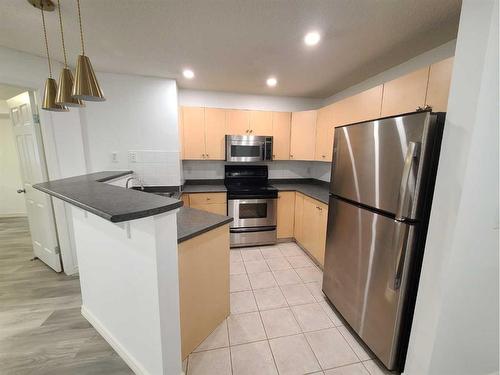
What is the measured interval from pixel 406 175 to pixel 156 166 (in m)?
2.71

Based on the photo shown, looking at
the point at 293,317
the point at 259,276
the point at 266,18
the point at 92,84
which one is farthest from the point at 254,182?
the point at 92,84

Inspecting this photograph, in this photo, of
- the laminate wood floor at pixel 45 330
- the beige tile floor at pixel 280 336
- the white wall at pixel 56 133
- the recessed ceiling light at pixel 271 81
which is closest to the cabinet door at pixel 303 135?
the recessed ceiling light at pixel 271 81

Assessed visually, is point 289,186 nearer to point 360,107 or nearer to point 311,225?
point 311,225

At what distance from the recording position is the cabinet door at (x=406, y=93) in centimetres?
147

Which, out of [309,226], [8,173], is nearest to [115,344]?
[309,226]

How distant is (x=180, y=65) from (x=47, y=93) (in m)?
1.25

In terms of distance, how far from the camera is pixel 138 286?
117 centimetres

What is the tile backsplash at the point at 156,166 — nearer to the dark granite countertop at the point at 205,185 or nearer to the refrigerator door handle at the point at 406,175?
the dark granite countertop at the point at 205,185

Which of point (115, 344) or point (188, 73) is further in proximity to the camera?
point (188, 73)

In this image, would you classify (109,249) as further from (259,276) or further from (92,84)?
(259,276)

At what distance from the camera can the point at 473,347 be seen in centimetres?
121

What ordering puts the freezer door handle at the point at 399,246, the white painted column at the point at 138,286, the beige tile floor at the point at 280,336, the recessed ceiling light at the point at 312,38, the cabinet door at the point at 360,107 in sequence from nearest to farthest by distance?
the white painted column at the point at 138,286
the freezer door handle at the point at 399,246
the beige tile floor at the point at 280,336
the recessed ceiling light at the point at 312,38
the cabinet door at the point at 360,107

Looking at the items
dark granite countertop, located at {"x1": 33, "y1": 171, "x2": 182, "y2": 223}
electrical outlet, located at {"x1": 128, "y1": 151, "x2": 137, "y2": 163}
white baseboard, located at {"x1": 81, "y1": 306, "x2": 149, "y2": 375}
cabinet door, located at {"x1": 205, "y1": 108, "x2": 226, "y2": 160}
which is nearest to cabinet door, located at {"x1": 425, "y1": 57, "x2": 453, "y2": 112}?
dark granite countertop, located at {"x1": 33, "y1": 171, "x2": 182, "y2": 223}

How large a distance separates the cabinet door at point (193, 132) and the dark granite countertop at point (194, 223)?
1.50m
